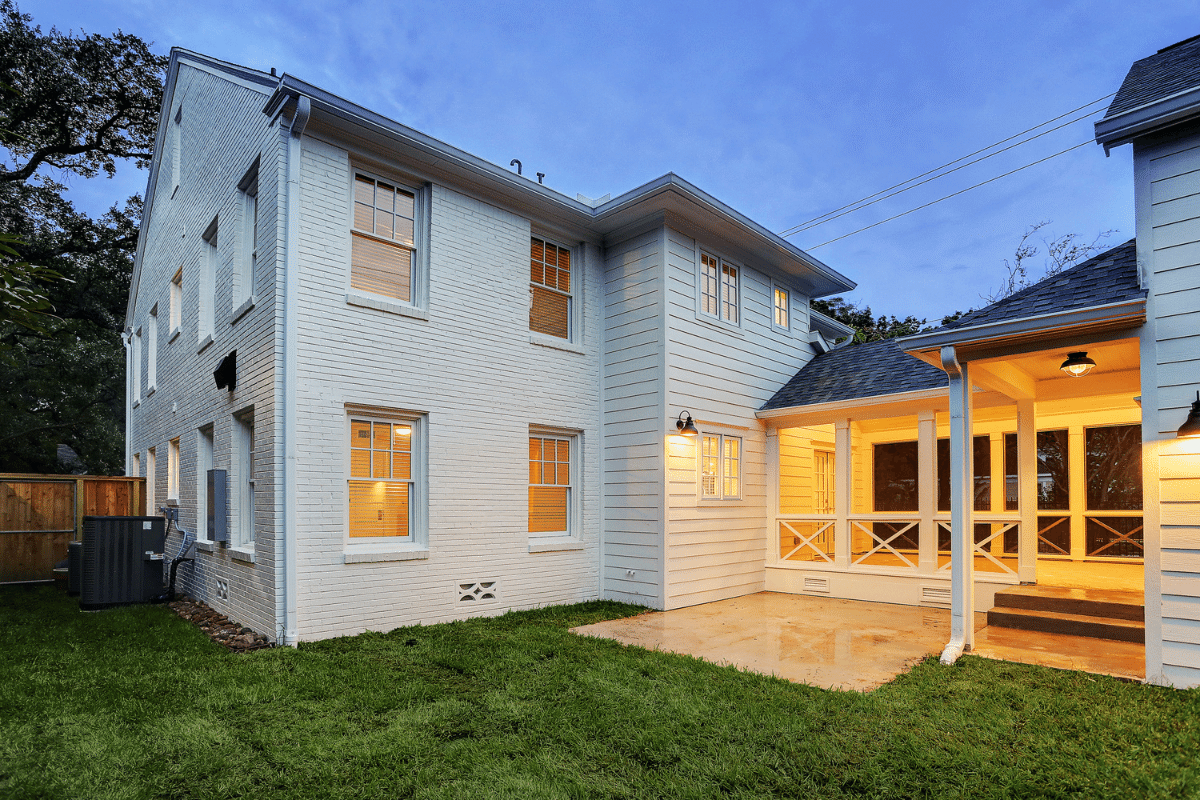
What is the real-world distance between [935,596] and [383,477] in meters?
7.08

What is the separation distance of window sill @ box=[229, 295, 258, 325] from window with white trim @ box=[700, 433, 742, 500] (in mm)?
5828

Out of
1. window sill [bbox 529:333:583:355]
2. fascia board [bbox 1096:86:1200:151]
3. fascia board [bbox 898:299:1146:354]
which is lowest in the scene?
fascia board [bbox 898:299:1146:354]

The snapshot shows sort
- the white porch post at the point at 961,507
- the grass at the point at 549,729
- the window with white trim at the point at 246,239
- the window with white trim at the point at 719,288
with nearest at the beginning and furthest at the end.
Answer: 1. the grass at the point at 549,729
2. the white porch post at the point at 961,507
3. the window with white trim at the point at 246,239
4. the window with white trim at the point at 719,288

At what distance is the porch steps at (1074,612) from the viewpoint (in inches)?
252

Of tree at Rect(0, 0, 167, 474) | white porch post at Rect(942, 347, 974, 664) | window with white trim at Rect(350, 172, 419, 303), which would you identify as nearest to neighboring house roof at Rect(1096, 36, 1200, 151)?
white porch post at Rect(942, 347, 974, 664)

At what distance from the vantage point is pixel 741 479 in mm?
9992

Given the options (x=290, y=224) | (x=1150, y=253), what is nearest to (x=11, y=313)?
(x=290, y=224)

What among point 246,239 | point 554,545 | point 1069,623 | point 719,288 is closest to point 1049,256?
point 719,288

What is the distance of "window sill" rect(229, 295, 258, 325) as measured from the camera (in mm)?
7199

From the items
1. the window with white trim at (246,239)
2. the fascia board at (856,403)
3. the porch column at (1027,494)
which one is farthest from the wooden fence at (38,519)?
the porch column at (1027,494)

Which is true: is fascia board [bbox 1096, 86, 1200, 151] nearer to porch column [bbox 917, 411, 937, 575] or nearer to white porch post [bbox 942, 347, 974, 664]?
white porch post [bbox 942, 347, 974, 664]

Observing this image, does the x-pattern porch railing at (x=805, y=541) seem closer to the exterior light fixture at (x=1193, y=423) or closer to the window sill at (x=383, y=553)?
the exterior light fixture at (x=1193, y=423)

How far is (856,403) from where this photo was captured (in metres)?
9.38

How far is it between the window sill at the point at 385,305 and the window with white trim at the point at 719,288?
4031 mm
